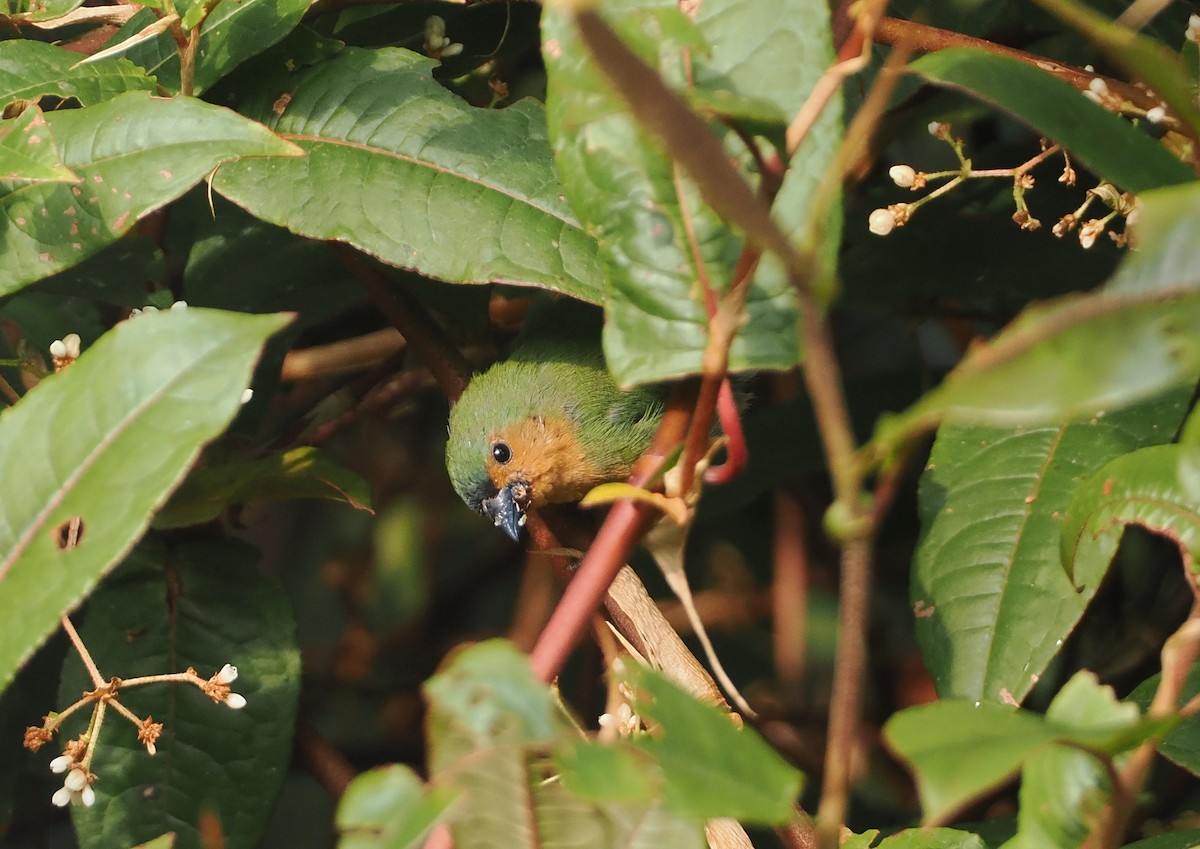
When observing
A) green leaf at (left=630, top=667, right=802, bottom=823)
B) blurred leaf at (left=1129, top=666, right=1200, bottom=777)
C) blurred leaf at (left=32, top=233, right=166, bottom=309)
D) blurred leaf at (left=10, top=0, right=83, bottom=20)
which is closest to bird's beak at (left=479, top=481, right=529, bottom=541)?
blurred leaf at (left=32, top=233, right=166, bottom=309)

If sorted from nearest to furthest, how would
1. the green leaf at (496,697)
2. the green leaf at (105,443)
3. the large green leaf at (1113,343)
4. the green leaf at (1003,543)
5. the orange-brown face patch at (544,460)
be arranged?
the large green leaf at (1113,343)
the green leaf at (496,697)
the green leaf at (105,443)
the green leaf at (1003,543)
the orange-brown face patch at (544,460)

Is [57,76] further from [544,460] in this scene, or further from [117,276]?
[544,460]

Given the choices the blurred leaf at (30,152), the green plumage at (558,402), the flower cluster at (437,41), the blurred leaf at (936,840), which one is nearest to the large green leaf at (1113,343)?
the blurred leaf at (936,840)

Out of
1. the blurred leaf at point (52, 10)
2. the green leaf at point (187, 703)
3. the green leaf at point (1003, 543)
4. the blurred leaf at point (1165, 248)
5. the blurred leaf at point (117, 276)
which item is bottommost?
the green leaf at point (187, 703)

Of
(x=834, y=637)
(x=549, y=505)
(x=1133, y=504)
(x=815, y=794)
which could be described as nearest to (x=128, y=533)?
(x=1133, y=504)

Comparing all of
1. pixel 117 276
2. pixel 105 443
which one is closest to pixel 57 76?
pixel 117 276

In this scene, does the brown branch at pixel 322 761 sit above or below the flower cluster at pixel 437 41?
below

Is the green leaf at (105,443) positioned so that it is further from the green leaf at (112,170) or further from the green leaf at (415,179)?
the green leaf at (415,179)

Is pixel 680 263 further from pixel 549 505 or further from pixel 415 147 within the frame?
pixel 549 505
